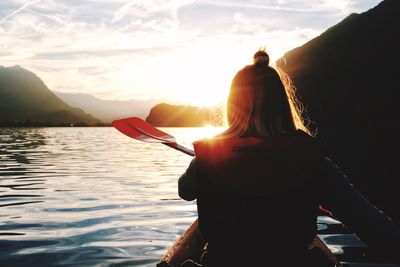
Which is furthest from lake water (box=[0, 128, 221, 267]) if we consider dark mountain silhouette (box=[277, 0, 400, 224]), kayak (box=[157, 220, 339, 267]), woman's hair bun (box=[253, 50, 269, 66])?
dark mountain silhouette (box=[277, 0, 400, 224])

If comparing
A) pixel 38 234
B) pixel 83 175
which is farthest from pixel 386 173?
pixel 38 234

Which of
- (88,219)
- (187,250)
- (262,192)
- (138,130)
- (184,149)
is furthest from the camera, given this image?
(88,219)

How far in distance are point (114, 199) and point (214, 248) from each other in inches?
344

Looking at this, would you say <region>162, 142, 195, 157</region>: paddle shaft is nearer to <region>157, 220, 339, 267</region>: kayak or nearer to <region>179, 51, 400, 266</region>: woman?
<region>157, 220, 339, 267</region>: kayak

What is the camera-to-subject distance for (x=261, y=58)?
→ 125 inches

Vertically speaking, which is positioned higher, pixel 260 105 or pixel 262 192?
pixel 260 105

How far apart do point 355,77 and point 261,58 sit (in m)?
76.8

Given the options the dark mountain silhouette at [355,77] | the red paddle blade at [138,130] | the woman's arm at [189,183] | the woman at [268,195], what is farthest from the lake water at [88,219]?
the dark mountain silhouette at [355,77]

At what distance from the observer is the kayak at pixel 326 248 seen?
3655mm

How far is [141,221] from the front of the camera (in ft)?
28.7

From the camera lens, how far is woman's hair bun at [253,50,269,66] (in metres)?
3.16

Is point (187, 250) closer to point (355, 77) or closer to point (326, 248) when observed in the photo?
point (326, 248)

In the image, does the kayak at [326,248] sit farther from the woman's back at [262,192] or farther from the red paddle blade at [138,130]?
the red paddle blade at [138,130]

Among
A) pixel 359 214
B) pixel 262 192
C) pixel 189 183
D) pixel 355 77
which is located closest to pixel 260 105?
pixel 262 192
